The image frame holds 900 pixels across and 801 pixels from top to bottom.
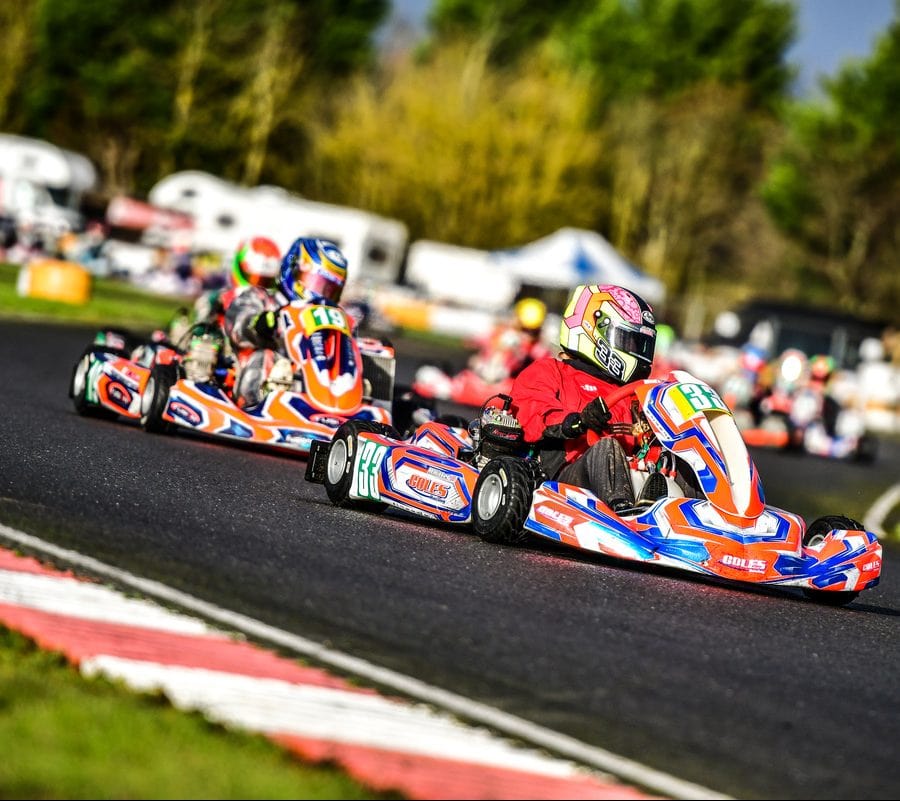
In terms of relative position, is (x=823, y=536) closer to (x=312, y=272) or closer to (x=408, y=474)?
(x=408, y=474)

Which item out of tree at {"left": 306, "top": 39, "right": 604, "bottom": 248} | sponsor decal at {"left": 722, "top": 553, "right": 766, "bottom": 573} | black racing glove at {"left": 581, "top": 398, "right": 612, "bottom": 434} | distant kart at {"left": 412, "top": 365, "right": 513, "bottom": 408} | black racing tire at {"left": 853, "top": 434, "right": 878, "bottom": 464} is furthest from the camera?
tree at {"left": 306, "top": 39, "right": 604, "bottom": 248}

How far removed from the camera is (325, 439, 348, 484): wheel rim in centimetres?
796

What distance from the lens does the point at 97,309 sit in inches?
977

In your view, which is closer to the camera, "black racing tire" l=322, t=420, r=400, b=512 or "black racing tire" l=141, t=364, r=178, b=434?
"black racing tire" l=322, t=420, r=400, b=512

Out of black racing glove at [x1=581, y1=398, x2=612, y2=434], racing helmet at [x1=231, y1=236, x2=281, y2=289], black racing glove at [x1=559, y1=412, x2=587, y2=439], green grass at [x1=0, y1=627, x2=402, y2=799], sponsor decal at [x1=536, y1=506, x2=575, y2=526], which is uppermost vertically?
racing helmet at [x1=231, y1=236, x2=281, y2=289]

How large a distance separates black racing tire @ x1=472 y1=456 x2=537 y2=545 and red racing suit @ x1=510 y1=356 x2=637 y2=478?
45cm

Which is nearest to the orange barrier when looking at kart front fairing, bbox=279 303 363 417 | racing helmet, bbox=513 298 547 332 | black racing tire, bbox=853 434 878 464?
racing helmet, bbox=513 298 547 332

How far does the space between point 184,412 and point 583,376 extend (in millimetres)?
3005

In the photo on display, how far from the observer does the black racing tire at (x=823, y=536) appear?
7133 millimetres

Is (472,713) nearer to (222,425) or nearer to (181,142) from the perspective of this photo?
(222,425)

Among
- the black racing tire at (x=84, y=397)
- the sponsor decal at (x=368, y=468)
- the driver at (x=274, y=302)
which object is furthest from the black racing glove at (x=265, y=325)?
the sponsor decal at (x=368, y=468)

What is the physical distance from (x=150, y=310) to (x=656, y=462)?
20.2 metres

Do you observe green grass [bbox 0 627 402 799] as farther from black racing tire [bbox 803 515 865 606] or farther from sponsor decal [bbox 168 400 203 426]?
sponsor decal [bbox 168 400 203 426]

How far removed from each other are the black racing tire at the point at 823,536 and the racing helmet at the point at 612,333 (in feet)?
3.67
